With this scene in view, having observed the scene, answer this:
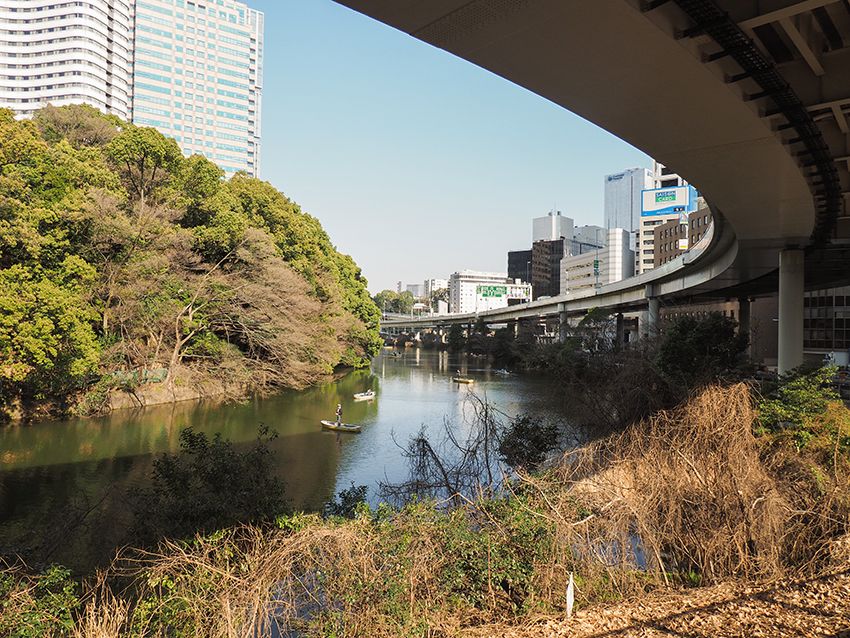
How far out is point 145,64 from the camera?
78750 millimetres

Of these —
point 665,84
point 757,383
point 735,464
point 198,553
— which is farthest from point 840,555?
point 757,383

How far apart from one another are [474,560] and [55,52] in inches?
3478

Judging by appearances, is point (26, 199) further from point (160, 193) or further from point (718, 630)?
point (718, 630)

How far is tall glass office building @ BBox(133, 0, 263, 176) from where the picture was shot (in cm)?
7890

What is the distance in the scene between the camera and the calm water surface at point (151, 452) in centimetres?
919

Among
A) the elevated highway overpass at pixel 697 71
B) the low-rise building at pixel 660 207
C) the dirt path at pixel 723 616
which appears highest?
the low-rise building at pixel 660 207

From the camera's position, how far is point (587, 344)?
3266 cm

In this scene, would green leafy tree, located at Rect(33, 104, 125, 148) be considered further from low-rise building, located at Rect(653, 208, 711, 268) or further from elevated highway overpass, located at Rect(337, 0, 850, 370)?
low-rise building, located at Rect(653, 208, 711, 268)

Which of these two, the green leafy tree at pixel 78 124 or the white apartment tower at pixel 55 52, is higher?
the white apartment tower at pixel 55 52

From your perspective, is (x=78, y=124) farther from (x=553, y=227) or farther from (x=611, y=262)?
(x=553, y=227)

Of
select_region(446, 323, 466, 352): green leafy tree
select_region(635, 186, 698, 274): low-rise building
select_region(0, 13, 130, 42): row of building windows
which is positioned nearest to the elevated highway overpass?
select_region(446, 323, 466, 352): green leafy tree

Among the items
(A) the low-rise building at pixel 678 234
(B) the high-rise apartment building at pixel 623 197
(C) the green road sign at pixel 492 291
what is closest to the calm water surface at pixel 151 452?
(A) the low-rise building at pixel 678 234

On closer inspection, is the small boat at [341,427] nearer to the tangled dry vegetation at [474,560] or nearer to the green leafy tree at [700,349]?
the green leafy tree at [700,349]

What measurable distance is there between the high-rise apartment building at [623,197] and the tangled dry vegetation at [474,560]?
5995 inches
